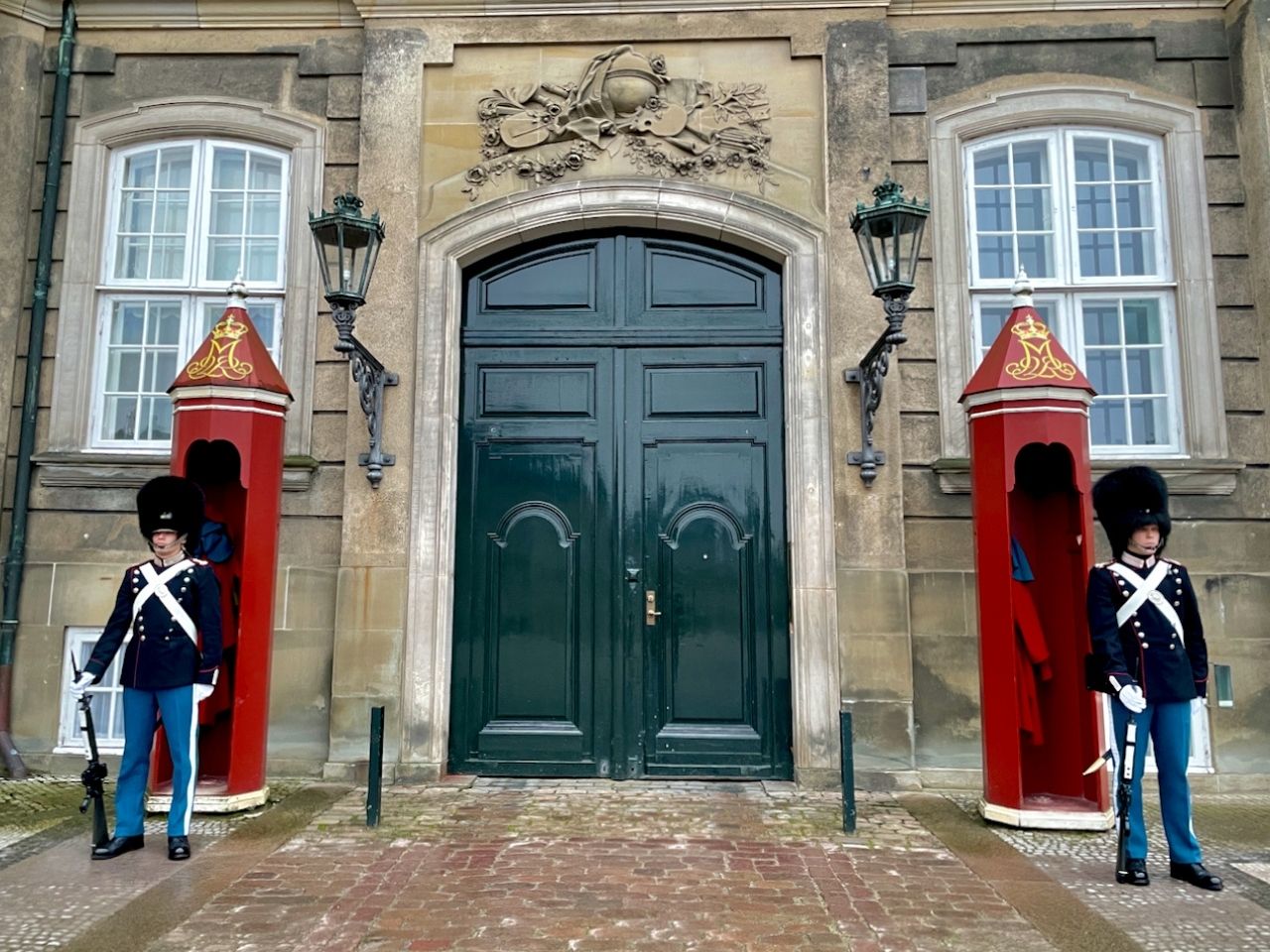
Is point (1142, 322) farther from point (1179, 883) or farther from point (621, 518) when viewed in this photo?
point (1179, 883)

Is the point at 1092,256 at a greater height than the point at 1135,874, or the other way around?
the point at 1092,256

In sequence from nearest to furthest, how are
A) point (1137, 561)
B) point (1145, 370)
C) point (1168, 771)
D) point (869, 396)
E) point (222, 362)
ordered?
point (1168, 771) < point (1137, 561) < point (222, 362) < point (869, 396) < point (1145, 370)

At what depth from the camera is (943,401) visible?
22.4 ft

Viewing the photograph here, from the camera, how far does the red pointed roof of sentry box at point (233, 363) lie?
5.77 m

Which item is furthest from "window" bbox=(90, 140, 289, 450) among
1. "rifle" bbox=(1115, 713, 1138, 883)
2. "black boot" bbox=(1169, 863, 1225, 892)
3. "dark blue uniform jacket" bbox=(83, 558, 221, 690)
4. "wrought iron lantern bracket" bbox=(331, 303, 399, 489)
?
"black boot" bbox=(1169, 863, 1225, 892)

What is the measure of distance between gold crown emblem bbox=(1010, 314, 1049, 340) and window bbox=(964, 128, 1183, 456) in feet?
4.15

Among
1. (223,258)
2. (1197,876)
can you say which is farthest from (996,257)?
(223,258)

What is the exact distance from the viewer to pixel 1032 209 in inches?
286

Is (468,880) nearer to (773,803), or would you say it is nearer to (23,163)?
(773,803)

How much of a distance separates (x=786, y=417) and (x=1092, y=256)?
2606 millimetres

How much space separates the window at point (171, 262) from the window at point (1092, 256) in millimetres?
5206

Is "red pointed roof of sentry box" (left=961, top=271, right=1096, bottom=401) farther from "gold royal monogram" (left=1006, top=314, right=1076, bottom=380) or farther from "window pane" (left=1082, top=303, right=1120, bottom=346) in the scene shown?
"window pane" (left=1082, top=303, right=1120, bottom=346)

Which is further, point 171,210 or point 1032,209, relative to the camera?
point 171,210

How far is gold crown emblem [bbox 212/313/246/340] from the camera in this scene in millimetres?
5910
